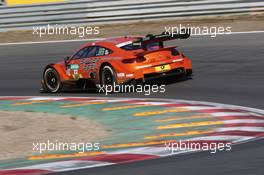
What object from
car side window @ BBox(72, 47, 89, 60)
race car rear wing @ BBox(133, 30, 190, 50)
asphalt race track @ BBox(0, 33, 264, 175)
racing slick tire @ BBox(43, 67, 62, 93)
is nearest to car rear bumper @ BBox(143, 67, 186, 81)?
asphalt race track @ BBox(0, 33, 264, 175)

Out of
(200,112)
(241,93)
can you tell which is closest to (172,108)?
(200,112)

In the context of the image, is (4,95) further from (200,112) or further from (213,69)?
(200,112)

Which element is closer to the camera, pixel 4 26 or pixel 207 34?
pixel 207 34

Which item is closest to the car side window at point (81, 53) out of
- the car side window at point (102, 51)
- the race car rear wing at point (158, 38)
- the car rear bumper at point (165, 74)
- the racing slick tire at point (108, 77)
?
the car side window at point (102, 51)

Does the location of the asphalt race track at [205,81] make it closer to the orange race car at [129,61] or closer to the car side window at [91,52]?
the orange race car at [129,61]

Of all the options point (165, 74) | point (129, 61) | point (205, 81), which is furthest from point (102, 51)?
point (205, 81)

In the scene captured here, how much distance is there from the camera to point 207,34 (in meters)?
23.9

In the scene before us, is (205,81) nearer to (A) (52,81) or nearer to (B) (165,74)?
(B) (165,74)

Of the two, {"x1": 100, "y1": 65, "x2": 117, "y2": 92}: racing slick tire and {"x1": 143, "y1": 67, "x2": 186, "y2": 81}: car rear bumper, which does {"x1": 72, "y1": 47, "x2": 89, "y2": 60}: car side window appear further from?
{"x1": 143, "y1": 67, "x2": 186, "y2": 81}: car rear bumper

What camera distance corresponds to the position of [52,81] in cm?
1794

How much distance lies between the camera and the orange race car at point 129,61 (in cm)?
1598

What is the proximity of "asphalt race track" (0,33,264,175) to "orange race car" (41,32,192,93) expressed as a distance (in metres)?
0.42

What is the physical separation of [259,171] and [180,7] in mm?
19503

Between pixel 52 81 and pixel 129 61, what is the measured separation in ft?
8.73
